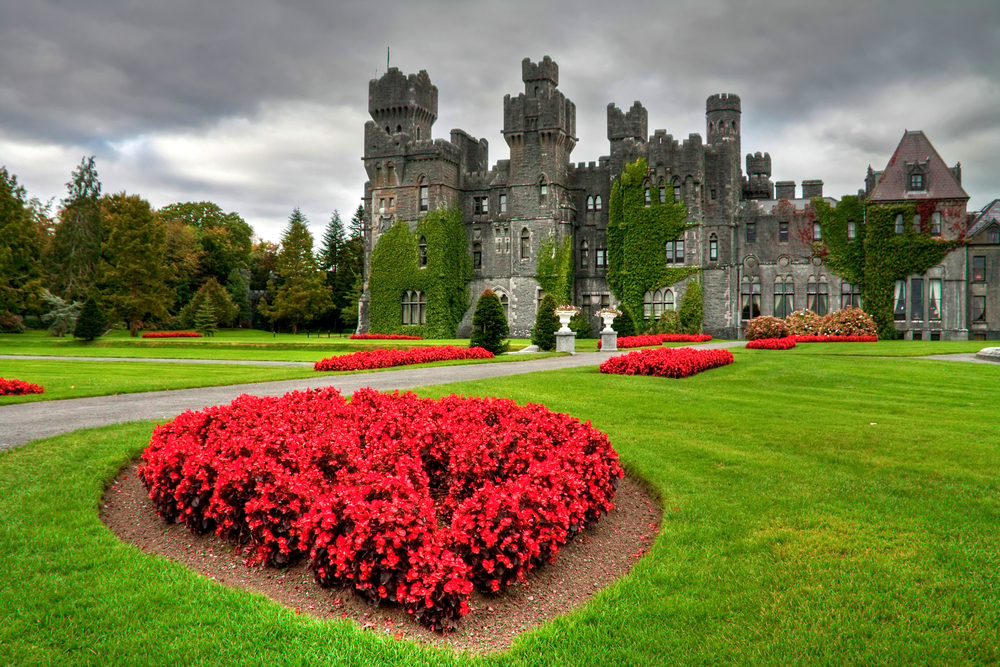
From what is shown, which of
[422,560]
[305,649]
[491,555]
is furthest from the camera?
[491,555]

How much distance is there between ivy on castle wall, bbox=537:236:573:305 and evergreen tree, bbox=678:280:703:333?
8.21 metres

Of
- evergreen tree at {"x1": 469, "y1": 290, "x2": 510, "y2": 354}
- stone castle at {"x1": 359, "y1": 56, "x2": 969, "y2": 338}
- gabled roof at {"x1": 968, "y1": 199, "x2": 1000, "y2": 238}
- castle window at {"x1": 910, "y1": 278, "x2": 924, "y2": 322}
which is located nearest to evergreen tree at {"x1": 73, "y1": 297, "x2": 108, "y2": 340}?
stone castle at {"x1": 359, "y1": 56, "x2": 969, "y2": 338}

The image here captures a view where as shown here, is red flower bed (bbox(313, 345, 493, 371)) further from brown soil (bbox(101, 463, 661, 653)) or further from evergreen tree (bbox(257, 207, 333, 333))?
evergreen tree (bbox(257, 207, 333, 333))

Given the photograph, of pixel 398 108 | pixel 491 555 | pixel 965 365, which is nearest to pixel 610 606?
pixel 491 555

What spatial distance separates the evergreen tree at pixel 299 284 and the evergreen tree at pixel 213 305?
9.47 ft

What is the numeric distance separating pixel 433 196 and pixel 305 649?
46472mm

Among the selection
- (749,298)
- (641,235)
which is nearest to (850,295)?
(749,298)

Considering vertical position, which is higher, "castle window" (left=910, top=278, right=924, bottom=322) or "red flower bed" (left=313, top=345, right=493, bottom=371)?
"castle window" (left=910, top=278, right=924, bottom=322)

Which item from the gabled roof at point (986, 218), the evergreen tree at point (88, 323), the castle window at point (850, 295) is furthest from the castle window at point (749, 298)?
the evergreen tree at point (88, 323)

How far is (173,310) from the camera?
64875 mm

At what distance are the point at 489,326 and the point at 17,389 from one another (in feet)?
51.2

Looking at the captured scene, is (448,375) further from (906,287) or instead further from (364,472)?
(906,287)

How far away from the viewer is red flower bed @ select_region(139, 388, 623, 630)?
4.52 meters

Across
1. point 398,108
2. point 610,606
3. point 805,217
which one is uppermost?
point 398,108
